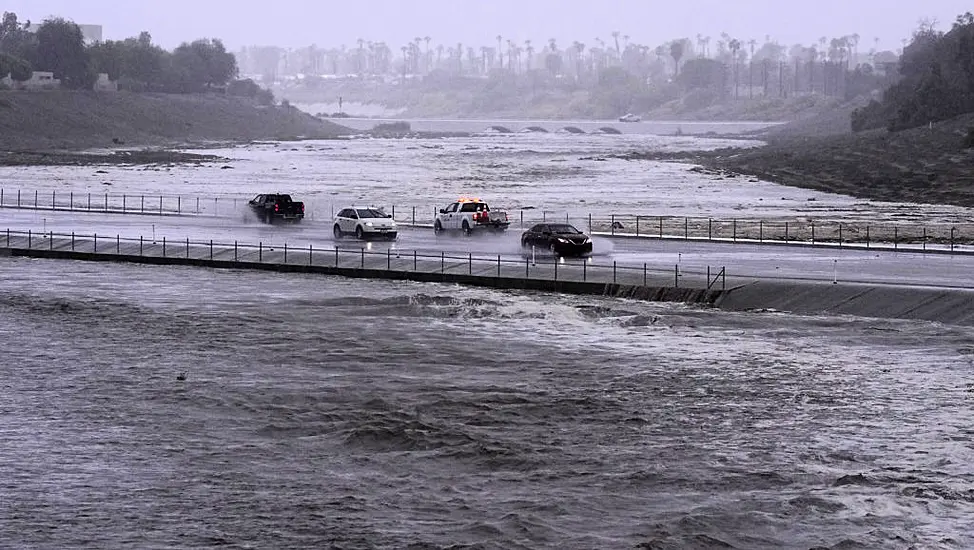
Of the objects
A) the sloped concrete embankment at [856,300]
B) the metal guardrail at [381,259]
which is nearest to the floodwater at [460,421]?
the sloped concrete embankment at [856,300]

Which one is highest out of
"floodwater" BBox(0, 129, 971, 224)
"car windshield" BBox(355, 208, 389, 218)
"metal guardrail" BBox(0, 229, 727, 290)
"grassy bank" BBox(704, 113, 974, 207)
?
"grassy bank" BBox(704, 113, 974, 207)

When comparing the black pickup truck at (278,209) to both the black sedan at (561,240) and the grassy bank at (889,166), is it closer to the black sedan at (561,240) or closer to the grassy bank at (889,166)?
the black sedan at (561,240)

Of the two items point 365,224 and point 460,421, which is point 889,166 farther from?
point 460,421

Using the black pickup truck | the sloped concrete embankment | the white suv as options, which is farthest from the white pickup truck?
the sloped concrete embankment

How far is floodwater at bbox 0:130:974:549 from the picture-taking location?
27203 mm

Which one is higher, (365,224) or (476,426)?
(365,224)

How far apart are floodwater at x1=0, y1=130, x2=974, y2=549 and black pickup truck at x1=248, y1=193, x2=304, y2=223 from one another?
84.2ft

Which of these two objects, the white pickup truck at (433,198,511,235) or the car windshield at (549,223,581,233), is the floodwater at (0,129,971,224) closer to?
the white pickup truck at (433,198,511,235)

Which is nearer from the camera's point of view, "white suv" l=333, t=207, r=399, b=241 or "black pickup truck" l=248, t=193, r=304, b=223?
"white suv" l=333, t=207, r=399, b=241

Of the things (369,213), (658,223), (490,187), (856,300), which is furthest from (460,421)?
(490,187)

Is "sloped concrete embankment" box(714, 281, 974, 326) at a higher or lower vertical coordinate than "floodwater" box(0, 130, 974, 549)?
higher

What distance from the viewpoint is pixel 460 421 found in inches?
1378

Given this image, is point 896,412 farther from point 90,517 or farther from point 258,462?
point 90,517

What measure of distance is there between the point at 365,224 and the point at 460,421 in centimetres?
3701
